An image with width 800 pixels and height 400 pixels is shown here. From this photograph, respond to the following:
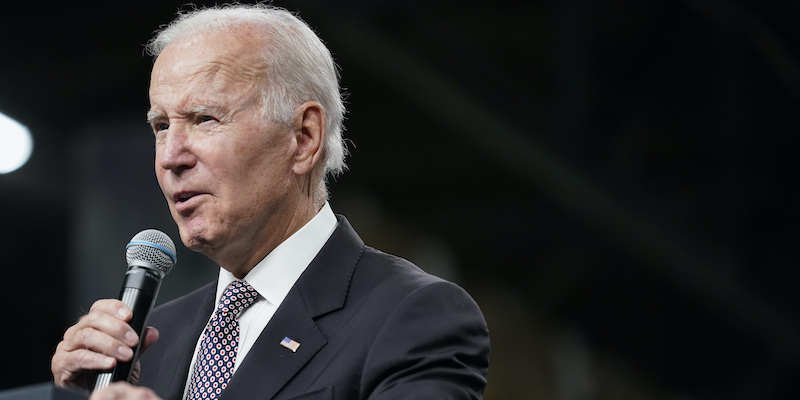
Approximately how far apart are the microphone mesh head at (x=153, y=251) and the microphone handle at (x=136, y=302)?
0.7 inches

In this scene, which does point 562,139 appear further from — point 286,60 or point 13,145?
point 286,60

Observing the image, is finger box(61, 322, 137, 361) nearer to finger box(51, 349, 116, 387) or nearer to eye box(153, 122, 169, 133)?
finger box(51, 349, 116, 387)

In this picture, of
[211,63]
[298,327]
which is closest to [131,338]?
[298,327]

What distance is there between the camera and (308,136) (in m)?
1.88

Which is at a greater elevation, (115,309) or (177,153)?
(177,153)

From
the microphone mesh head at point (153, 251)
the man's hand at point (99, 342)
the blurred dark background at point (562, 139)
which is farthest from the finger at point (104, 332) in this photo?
the blurred dark background at point (562, 139)

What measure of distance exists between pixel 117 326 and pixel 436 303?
52cm

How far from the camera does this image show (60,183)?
405 cm

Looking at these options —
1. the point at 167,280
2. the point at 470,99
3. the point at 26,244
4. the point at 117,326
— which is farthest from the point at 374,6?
the point at 117,326

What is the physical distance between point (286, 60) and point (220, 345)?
561 mm

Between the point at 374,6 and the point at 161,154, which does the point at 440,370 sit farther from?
the point at 374,6

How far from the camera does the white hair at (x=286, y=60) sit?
5.96 ft

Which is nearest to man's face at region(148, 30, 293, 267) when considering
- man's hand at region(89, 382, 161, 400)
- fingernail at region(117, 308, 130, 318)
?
fingernail at region(117, 308, 130, 318)

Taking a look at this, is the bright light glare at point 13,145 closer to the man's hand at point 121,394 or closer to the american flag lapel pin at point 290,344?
the american flag lapel pin at point 290,344
